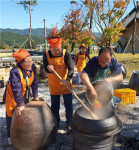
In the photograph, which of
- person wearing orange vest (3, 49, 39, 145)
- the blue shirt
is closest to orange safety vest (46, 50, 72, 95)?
person wearing orange vest (3, 49, 39, 145)

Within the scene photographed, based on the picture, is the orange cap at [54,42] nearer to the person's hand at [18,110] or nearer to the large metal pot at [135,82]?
the person's hand at [18,110]

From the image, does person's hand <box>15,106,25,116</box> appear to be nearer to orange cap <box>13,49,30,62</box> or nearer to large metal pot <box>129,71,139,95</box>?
orange cap <box>13,49,30,62</box>

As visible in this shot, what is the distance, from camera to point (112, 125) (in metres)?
2.31

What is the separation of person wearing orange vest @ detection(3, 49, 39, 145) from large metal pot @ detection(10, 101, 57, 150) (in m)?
0.14

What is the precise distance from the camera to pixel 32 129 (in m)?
2.55

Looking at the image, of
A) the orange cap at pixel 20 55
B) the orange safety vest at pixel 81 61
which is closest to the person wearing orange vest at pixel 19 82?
the orange cap at pixel 20 55

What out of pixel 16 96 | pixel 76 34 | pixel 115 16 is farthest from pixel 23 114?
pixel 76 34

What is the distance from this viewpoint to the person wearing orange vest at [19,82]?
2646 mm

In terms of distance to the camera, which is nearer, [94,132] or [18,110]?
[94,132]

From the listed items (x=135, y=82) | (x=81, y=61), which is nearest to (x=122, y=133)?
(x=135, y=82)

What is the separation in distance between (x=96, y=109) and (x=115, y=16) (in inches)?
332

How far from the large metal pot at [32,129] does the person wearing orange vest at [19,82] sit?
0.14m

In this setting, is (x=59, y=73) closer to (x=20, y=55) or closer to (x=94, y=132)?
(x=20, y=55)

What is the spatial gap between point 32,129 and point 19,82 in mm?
783
